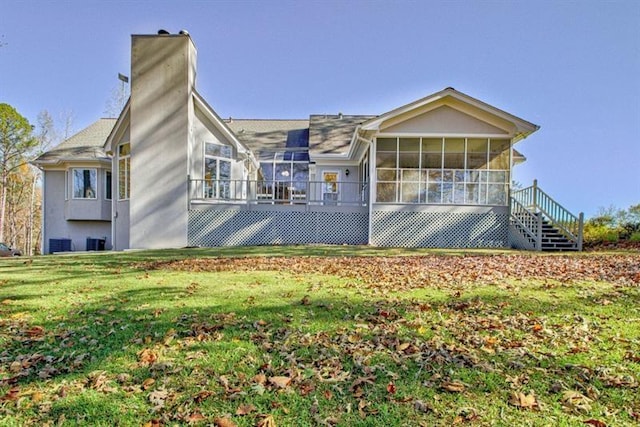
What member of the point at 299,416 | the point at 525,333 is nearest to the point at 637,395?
the point at 525,333

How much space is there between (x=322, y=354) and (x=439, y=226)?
12142mm

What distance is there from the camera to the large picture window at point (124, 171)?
1429cm

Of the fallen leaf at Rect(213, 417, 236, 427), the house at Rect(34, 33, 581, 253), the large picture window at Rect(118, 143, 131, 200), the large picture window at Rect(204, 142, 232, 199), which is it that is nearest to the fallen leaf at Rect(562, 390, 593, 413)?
A: the fallen leaf at Rect(213, 417, 236, 427)

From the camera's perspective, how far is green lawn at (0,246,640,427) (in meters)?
2.27

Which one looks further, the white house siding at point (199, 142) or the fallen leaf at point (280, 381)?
the white house siding at point (199, 142)

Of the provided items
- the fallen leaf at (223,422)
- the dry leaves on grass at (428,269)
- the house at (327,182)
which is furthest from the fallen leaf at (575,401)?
the house at (327,182)

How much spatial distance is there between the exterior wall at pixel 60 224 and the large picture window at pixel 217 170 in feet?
22.3

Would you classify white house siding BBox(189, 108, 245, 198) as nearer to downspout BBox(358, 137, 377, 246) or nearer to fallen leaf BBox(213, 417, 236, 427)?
downspout BBox(358, 137, 377, 246)

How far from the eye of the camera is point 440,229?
1416 centimetres

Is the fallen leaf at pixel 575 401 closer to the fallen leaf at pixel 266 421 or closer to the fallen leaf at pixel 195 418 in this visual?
the fallen leaf at pixel 266 421

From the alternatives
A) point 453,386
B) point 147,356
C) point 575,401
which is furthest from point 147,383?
point 575,401

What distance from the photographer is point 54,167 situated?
17.9 metres

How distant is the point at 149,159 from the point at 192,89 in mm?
3272

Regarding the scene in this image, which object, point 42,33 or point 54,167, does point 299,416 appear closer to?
point 54,167
